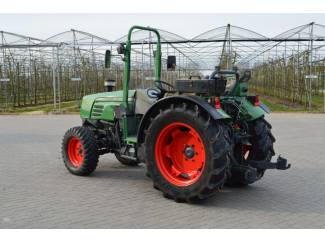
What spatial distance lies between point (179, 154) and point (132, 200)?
0.82 meters

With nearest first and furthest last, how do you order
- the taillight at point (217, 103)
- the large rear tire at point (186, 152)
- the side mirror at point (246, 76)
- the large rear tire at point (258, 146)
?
1. the large rear tire at point (186, 152)
2. the taillight at point (217, 103)
3. the side mirror at point (246, 76)
4. the large rear tire at point (258, 146)

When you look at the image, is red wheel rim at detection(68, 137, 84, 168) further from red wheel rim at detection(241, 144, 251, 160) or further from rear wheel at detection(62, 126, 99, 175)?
red wheel rim at detection(241, 144, 251, 160)

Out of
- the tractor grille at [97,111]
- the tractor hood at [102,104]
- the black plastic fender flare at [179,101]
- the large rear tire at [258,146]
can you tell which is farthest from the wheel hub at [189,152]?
the tractor grille at [97,111]

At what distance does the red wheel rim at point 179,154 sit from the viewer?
16.5 feet

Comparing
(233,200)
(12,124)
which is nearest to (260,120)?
(233,200)

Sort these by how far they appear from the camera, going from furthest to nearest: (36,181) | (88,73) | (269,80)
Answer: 1. (269,80)
2. (88,73)
3. (36,181)

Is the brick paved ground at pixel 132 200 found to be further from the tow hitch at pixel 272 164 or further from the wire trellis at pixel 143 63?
the wire trellis at pixel 143 63

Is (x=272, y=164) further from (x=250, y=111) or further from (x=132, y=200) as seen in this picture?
(x=132, y=200)

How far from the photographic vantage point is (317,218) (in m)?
4.49

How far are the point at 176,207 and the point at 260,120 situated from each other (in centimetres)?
175

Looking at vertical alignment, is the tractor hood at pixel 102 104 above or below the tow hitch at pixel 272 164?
above

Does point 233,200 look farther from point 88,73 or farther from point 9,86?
point 88,73

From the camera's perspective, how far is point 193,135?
16.6 feet

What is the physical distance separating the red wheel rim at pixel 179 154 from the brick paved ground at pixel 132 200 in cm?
35
